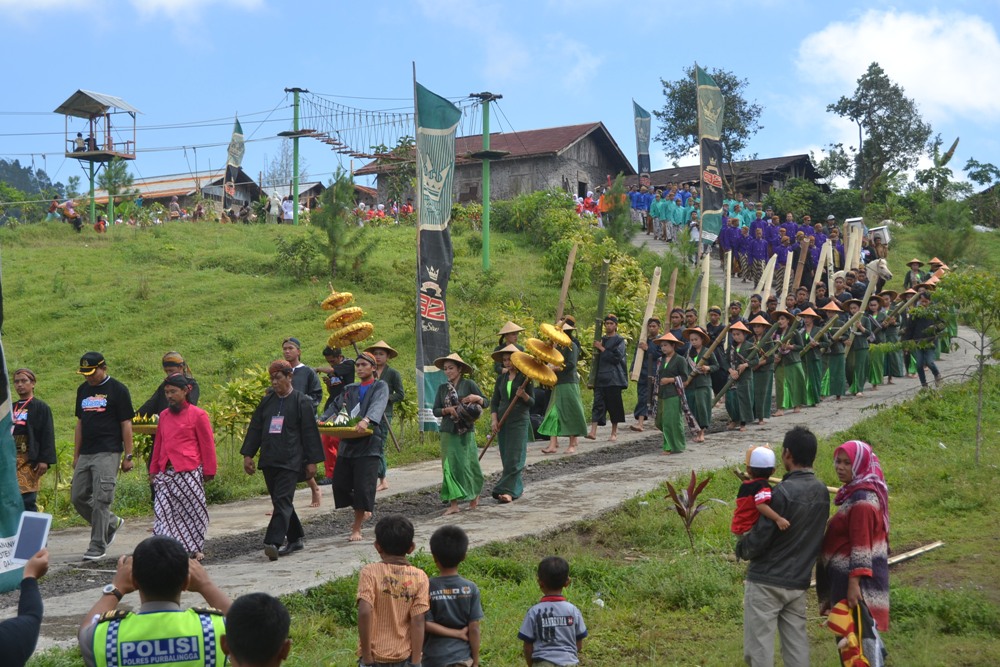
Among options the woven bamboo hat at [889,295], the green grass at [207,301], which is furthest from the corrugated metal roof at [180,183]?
Result: the woven bamboo hat at [889,295]

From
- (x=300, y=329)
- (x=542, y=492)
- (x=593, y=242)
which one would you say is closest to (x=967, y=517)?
(x=542, y=492)

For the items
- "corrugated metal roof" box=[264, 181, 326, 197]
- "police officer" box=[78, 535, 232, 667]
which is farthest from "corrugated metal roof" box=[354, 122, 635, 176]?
"police officer" box=[78, 535, 232, 667]

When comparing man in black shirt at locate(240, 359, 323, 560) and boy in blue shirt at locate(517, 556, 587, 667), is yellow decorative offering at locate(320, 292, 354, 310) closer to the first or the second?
man in black shirt at locate(240, 359, 323, 560)

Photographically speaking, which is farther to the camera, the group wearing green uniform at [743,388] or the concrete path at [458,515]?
the group wearing green uniform at [743,388]

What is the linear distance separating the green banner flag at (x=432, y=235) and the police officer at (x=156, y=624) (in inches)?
343

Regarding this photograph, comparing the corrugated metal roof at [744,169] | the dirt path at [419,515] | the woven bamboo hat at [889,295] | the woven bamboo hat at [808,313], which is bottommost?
the dirt path at [419,515]

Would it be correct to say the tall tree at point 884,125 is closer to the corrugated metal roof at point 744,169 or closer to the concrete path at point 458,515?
the corrugated metal roof at point 744,169

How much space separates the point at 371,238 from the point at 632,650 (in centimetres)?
2368

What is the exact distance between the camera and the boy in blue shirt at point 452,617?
5.16 metres

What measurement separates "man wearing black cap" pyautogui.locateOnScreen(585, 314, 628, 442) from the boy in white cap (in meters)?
8.96

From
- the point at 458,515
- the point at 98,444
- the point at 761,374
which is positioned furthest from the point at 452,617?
the point at 761,374

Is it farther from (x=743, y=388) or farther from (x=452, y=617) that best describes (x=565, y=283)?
(x=452, y=617)

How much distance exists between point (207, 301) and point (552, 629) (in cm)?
2200

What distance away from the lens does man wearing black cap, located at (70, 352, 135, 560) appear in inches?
373
